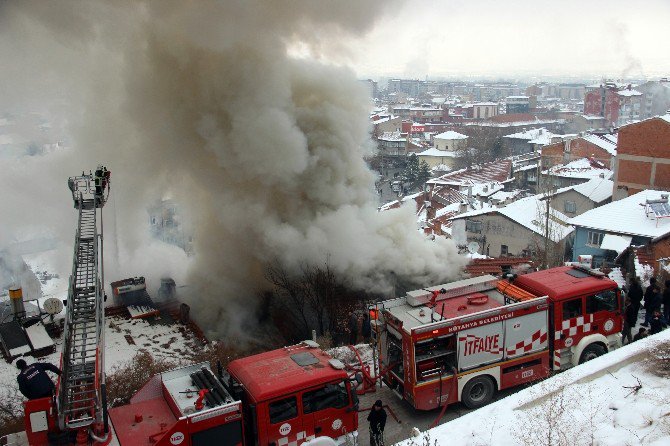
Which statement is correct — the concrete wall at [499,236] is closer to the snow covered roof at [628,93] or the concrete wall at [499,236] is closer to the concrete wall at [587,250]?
the concrete wall at [587,250]

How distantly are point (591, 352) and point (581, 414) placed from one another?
3.23 meters

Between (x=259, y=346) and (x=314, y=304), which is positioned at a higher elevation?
(x=314, y=304)

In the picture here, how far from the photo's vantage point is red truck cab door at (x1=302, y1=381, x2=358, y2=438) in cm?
694

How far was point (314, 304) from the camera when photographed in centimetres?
1605

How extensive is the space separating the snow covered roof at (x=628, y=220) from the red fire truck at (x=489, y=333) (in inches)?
436

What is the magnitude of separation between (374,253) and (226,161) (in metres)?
5.01

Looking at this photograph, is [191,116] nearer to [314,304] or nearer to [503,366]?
[314,304]

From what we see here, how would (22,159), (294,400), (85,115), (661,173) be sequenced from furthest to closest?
(661,173) < (22,159) < (85,115) < (294,400)

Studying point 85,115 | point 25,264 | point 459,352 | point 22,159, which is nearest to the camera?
point 459,352

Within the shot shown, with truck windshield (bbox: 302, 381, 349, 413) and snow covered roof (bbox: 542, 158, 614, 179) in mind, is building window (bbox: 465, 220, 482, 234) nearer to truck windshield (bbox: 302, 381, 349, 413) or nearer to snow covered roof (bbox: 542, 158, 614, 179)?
snow covered roof (bbox: 542, 158, 614, 179)

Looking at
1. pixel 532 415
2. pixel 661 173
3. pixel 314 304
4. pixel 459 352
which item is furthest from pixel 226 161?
pixel 661 173

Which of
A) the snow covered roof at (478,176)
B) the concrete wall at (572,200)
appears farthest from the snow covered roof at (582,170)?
the snow covered roof at (478,176)

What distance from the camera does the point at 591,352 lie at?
356 inches

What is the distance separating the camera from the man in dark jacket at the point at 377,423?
7320 millimetres
